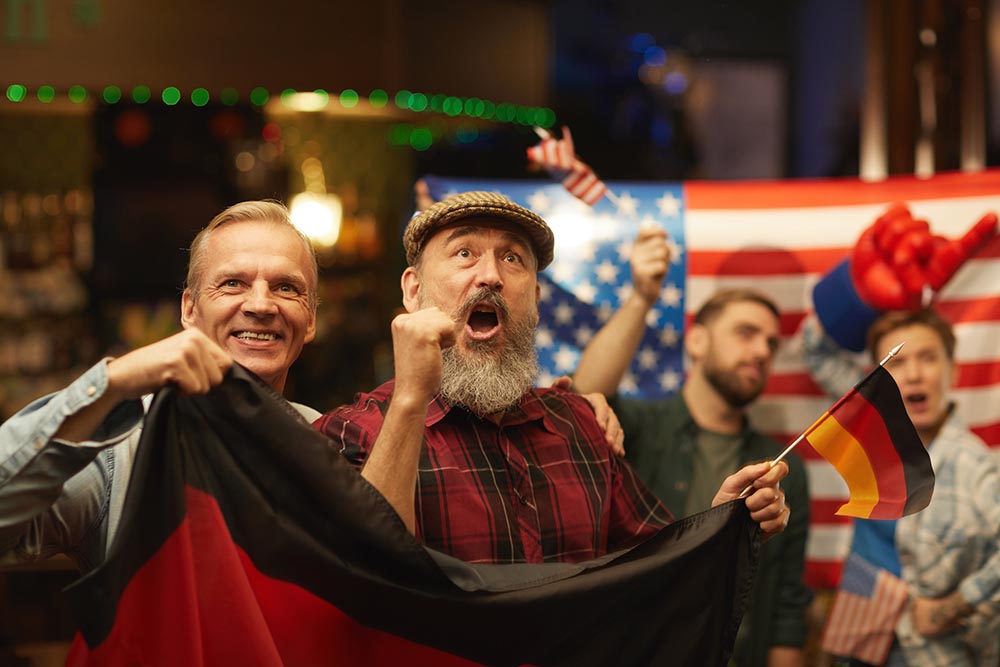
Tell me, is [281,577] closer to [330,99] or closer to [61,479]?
[61,479]

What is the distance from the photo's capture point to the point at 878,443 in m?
2.32

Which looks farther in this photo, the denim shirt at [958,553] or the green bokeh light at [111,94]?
the green bokeh light at [111,94]

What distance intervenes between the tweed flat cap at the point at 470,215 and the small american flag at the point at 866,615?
62.4 inches

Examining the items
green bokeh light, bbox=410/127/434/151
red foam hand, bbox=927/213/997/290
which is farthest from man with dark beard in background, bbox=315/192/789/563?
green bokeh light, bbox=410/127/434/151

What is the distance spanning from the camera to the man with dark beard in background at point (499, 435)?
2.14m

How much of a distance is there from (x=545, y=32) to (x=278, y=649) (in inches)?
213

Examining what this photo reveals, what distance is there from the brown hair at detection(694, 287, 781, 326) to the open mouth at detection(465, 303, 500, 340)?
139 centimetres

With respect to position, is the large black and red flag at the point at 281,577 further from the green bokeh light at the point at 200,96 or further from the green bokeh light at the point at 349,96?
the green bokeh light at the point at 349,96

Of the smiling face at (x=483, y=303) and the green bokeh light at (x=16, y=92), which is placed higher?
the green bokeh light at (x=16, y=92)

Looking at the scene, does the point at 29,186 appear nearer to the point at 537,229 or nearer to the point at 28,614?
the point at 28,614

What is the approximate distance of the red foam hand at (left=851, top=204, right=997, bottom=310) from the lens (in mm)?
3477

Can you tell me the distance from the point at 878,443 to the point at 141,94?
14.7 ft

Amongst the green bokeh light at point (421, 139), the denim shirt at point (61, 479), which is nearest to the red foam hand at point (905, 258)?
the denim shirt at point (61, 479)

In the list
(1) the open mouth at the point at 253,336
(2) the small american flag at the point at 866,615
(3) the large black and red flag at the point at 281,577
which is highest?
(1) the open mouth at the point at 253,336
